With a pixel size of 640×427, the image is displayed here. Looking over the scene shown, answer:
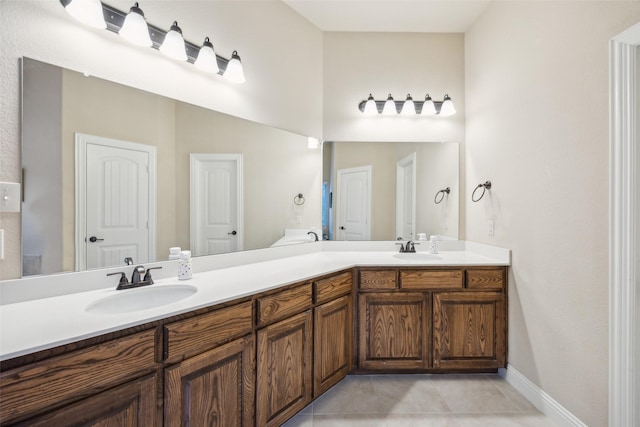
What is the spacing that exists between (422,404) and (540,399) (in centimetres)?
71

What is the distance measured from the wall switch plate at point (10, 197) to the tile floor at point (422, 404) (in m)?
1.70

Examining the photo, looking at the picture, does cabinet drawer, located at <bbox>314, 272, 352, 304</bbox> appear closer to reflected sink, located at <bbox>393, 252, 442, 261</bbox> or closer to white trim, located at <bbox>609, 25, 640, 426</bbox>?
reflected sink, located at <bbox>393, 252, 442, 261</bbox>

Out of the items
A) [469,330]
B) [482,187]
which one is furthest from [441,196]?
[469,330]

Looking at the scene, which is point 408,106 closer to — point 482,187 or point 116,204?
point 482,187

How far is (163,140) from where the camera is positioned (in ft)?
5.54

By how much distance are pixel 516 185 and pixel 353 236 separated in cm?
129

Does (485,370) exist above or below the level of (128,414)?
below

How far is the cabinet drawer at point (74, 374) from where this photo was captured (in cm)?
80

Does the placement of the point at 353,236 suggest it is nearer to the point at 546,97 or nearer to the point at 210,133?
the point at 210,133

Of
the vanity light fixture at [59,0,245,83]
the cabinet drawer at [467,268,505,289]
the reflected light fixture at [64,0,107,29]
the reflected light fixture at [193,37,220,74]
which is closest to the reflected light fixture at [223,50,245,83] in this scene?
the vanity light fixture at [59,0,245,83]

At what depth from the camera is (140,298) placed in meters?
1.41

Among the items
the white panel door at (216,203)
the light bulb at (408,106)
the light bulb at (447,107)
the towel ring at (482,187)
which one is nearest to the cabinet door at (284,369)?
the white panel door at (216,203)

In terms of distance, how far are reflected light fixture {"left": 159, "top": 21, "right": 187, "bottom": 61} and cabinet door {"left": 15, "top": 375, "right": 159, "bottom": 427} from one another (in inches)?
63.2

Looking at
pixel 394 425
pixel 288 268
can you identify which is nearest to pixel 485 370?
pixel 394 425
